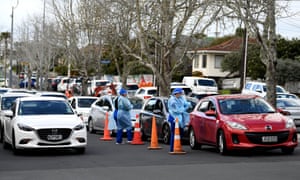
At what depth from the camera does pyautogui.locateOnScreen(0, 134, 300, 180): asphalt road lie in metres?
13.2

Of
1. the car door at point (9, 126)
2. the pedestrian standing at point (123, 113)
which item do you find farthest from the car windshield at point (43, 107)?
the pedestrian standing at point (123, 113)

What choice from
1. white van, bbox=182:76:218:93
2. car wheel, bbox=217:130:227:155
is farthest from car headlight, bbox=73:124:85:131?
white van, bbox=182:76:218:93

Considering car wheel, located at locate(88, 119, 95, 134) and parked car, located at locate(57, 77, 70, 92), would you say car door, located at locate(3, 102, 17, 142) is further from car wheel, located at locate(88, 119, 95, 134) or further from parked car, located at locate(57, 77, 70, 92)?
parked car, located at locate(57, 77, 70, 92)

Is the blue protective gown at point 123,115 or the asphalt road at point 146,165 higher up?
the blue protective gown at point 123,115

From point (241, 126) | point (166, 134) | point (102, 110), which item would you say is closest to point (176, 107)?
point (241, 126)

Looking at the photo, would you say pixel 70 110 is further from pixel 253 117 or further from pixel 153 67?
pixel 153 67

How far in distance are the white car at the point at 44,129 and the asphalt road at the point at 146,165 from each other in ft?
1.05

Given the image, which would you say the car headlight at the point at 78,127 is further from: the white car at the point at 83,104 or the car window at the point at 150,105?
the white car at the point at 83,104

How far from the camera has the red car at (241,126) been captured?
16.6 metres

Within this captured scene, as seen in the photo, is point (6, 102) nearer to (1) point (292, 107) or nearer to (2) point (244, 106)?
(2) point (244, 106)

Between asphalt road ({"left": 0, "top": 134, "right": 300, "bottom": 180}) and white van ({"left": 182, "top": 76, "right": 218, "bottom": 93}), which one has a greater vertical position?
white van ({"left": 182, "top": 76, "right": 218, "bottom": 93})

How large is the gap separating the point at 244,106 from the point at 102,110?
10.4m

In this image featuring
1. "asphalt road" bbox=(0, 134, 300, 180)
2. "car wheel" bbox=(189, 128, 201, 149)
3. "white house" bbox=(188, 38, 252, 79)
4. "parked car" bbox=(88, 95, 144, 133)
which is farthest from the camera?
"white house" bbox=(188, 38, 252, 79)

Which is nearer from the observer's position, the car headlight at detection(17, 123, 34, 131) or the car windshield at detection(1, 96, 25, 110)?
the car headlight at detection(17, 123, 34, 131)
